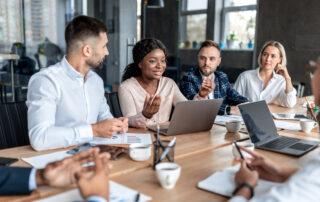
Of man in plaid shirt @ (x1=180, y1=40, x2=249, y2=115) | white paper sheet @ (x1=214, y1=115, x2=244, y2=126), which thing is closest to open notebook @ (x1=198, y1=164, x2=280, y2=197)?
white paper sheet @ (x1=214, y1=115, x2=244, y2=126)

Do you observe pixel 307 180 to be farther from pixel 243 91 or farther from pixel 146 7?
pixel 146 7

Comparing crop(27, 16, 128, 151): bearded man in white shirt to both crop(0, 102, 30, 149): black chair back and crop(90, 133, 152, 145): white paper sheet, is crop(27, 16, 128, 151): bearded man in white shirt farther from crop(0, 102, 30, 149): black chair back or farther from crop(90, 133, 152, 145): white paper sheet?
crop(0, 102, 30, 149): black chair back

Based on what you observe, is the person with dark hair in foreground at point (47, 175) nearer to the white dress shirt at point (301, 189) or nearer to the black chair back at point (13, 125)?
the white dress shirt at point (301, 189)

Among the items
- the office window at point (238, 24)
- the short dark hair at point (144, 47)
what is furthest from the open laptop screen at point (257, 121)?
the office window at point (238, 24)

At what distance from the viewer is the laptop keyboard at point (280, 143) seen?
1.55m

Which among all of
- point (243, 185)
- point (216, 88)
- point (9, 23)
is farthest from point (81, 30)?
point (9, 23)

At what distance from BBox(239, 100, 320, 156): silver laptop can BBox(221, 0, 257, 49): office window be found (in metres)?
4.23

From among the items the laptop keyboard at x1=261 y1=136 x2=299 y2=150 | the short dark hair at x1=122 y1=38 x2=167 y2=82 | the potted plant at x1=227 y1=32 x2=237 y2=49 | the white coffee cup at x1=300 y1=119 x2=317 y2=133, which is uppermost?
the potted plant at x1=227 y1=32 x2=237 y2=49

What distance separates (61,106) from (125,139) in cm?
39

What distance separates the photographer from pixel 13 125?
5.95ft

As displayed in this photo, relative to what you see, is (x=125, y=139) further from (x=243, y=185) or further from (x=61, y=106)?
(x=243, y=185)

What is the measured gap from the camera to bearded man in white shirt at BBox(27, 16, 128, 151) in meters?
1.46

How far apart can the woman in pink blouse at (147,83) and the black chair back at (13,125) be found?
2.12 ft

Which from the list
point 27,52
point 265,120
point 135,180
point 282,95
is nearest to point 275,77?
point 282,95
